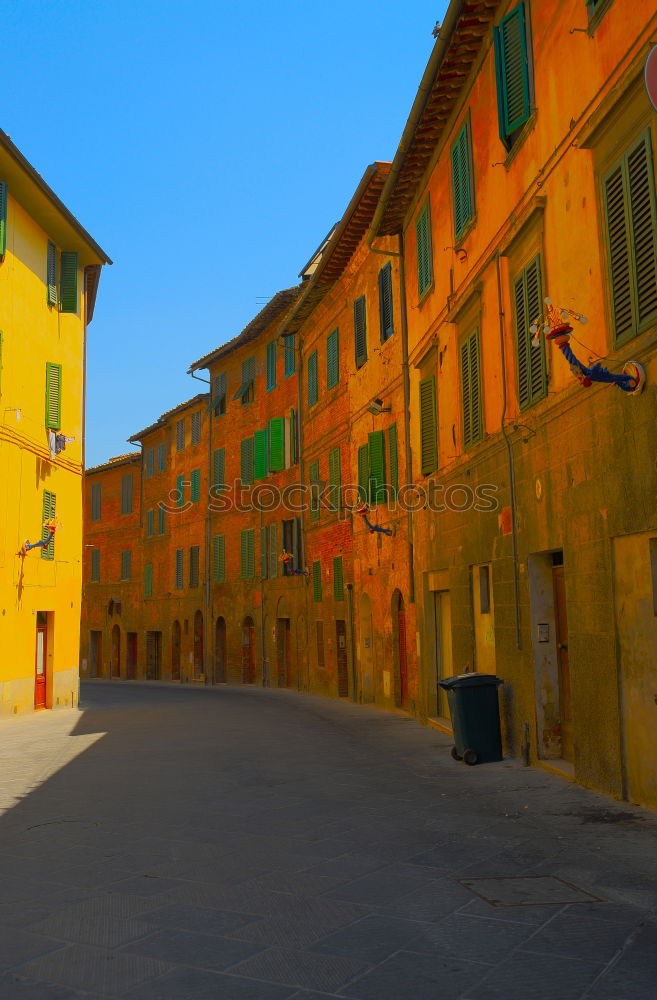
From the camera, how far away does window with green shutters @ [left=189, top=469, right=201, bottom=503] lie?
3581 centimetres

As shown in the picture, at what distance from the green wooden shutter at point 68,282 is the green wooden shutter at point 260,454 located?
875cm

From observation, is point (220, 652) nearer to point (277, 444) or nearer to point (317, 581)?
point (277, 444)

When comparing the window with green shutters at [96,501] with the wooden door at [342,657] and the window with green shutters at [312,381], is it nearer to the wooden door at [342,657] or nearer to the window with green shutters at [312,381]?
the window with green shutters at [312,381]

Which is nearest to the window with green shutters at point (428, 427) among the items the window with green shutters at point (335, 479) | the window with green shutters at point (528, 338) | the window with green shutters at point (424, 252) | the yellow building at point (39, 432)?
the window with green shutters at point (424, 252)

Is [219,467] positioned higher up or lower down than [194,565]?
higher up

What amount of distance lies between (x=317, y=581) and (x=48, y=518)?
24.2 ft

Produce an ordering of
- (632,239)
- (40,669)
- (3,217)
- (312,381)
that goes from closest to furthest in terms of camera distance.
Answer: (632,239)
(3,217)
(40,669)
(312,381)

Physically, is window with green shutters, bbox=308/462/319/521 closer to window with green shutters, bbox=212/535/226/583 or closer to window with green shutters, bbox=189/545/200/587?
window with green shutters, bbox=212/535/226/583

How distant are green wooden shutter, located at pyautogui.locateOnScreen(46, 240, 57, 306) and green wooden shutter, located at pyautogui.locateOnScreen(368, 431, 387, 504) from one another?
791cm

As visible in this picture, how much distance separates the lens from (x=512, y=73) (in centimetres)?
1024

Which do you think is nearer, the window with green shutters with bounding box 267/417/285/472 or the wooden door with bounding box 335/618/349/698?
the wooden door with bounding box 335/618/349/698

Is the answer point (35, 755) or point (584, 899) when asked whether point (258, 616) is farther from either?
point (584, 899)

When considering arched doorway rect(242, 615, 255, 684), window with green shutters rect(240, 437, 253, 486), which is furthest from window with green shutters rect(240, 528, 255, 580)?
window with green shutters rect(240, 437, 253, 486)

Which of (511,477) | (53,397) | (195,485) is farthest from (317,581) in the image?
(511,477)
